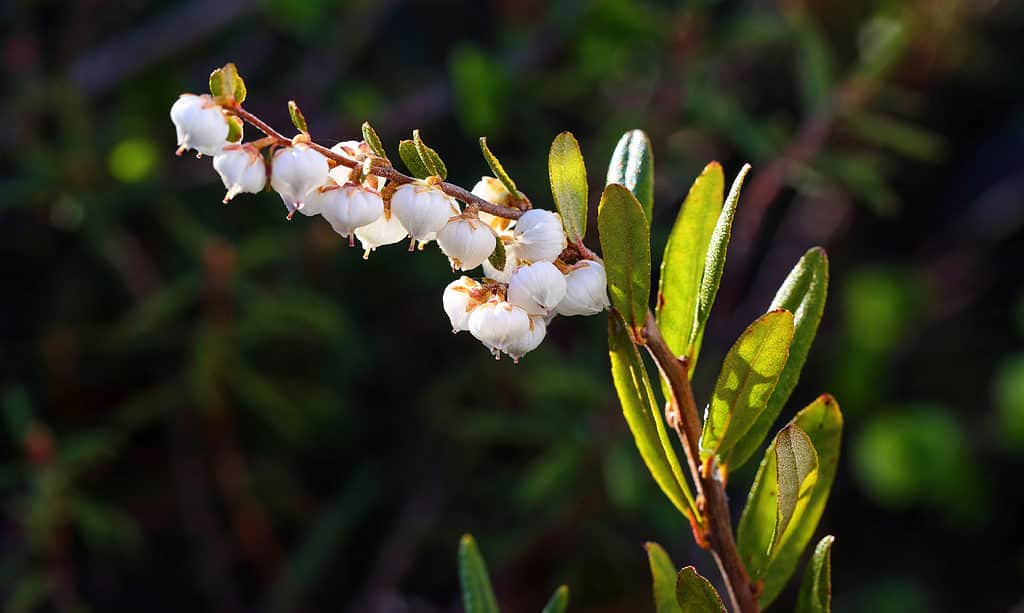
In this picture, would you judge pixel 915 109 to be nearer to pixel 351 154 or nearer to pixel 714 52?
pixel 714 52

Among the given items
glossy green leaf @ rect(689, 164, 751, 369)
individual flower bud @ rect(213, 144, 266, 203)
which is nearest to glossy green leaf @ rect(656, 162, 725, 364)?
glossy green leaf @ rect(689, 164, 751, 369)

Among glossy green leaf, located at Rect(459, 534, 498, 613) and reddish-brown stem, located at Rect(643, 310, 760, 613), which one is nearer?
reddish-brown stem, located at Rect(643, 310, 760, 613)

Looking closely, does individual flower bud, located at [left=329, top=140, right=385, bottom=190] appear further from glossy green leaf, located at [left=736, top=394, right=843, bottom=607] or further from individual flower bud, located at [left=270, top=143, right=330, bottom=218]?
glossy green leaf, located at [left=736, top=394, right=843, bottom=607]

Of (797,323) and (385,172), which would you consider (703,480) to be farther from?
(385,172)

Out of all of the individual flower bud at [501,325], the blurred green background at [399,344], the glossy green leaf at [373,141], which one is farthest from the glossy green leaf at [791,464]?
the blurred green background at [399,344]

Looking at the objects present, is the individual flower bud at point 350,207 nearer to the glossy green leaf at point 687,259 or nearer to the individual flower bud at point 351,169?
the individual flower bud at point 351,169

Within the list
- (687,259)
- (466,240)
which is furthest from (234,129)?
(687,259)

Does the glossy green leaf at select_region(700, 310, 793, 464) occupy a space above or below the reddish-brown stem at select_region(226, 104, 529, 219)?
below

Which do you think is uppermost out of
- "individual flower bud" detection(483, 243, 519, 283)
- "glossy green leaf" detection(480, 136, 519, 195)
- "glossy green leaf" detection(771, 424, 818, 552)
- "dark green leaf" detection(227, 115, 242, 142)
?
"dark green leaf" detection(227, 115, 242, 142)
